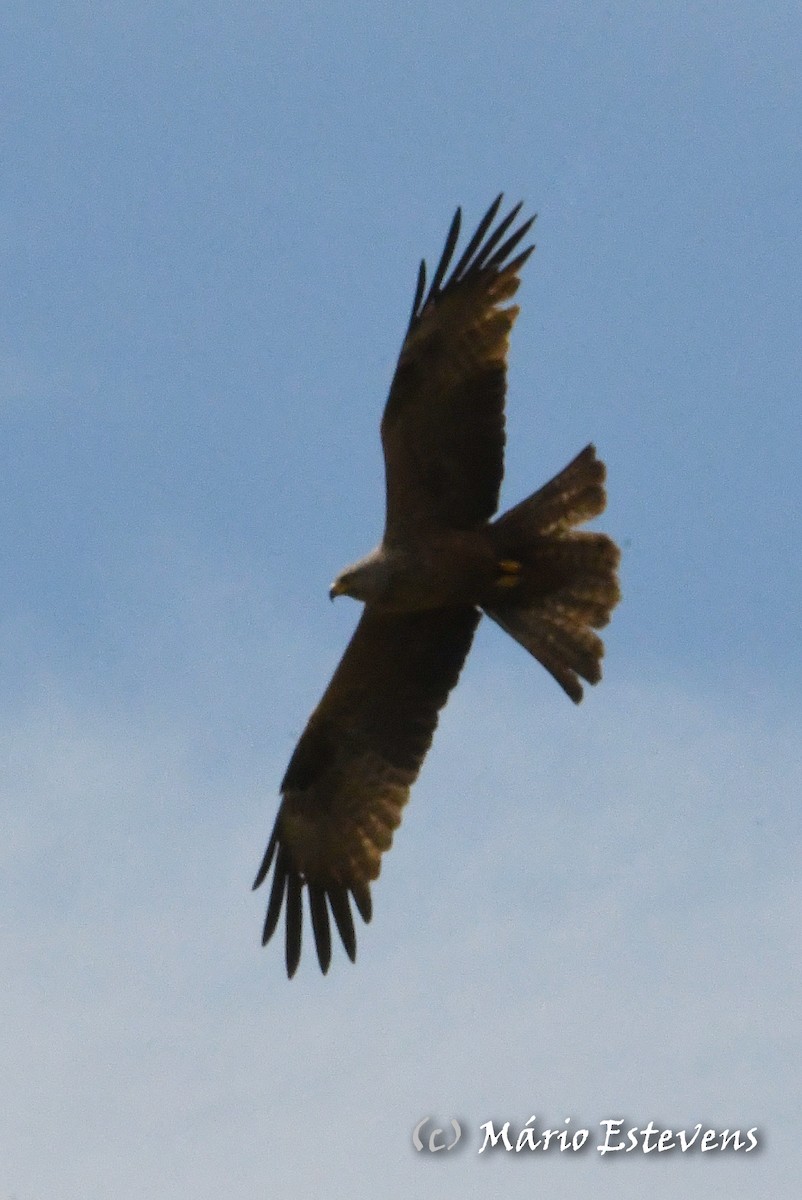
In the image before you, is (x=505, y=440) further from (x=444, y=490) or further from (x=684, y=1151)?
(x=684, y=1151)

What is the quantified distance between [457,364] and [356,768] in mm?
2502

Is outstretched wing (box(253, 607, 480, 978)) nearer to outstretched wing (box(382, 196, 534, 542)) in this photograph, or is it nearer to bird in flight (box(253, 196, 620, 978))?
bird in flight (box(253, 196, 620, 978))

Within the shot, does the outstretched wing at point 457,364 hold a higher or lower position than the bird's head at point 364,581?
higher

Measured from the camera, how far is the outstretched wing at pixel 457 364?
9.53 meters

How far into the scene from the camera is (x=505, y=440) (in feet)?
31.8

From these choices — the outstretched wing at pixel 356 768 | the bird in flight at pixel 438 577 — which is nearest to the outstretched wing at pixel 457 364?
the bird in flight at pixel 438 577

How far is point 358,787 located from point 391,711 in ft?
1.63

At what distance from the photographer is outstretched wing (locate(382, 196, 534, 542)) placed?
31.3 feet

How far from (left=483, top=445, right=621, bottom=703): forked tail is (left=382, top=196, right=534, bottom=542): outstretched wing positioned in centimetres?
38

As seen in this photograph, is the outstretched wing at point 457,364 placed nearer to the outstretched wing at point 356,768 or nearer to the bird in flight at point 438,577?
the bird in flight at point 438,577

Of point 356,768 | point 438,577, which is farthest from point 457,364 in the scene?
point 356,768

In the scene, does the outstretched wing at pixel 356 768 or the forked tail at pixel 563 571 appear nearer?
the forked tail at pixel 563 571

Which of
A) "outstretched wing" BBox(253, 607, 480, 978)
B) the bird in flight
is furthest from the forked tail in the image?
"outstretched wing" BBox(253, 607, 480, 978)

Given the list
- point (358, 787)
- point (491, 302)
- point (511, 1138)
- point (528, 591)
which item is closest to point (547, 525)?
point (528, 591)
